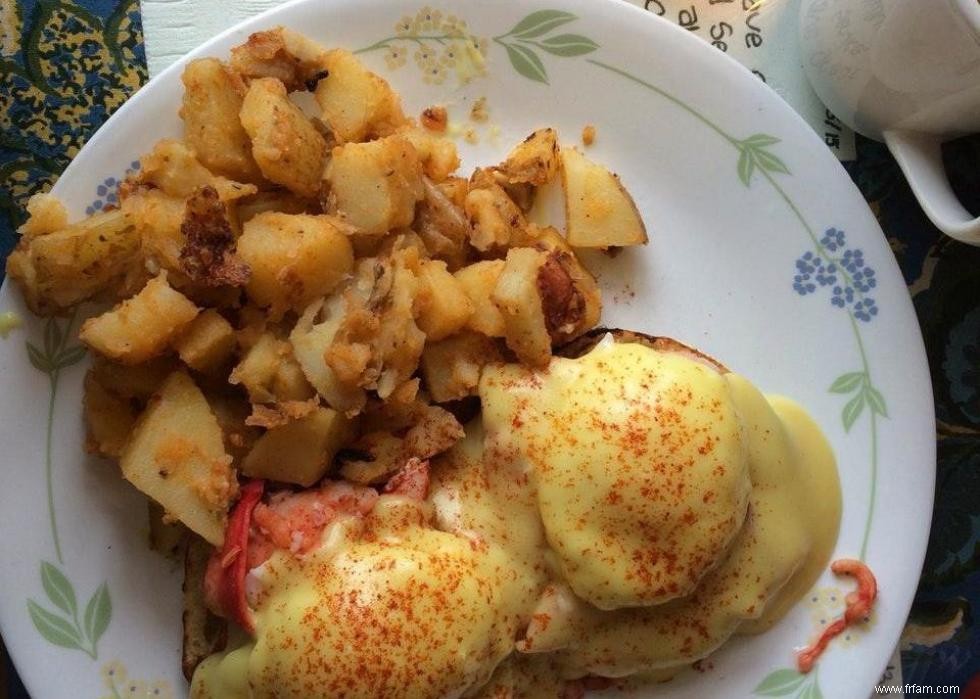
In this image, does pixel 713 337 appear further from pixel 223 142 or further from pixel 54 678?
pixel 54 678

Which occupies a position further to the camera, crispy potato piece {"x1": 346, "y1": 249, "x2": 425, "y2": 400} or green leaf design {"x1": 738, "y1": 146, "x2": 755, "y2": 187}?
green leaf design {"x1": 738, "y1": 146, "x2": 755, "y2": 187}

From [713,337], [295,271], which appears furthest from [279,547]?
[713,337]

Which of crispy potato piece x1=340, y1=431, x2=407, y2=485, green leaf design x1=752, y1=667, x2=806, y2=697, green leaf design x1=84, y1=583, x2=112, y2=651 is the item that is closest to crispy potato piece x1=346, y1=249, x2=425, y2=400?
crispy potato piece x1=340, y1=431, x2=407, y2=485

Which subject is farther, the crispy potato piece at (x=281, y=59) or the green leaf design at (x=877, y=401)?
the green leaf design at (x=877, y=401)

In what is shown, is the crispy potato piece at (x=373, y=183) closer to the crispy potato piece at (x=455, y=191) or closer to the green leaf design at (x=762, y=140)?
the crispy potato piece at (x=455, y=191)

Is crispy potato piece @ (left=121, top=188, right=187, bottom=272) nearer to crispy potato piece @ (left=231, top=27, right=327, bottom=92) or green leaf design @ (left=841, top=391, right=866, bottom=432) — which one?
crispy potato piece @ (left=231, top=27, right=327, bottom=92)

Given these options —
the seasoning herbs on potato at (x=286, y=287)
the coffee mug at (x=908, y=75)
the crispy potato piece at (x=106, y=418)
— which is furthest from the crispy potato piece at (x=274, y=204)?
the coffee mug at (x=908, y=75)
